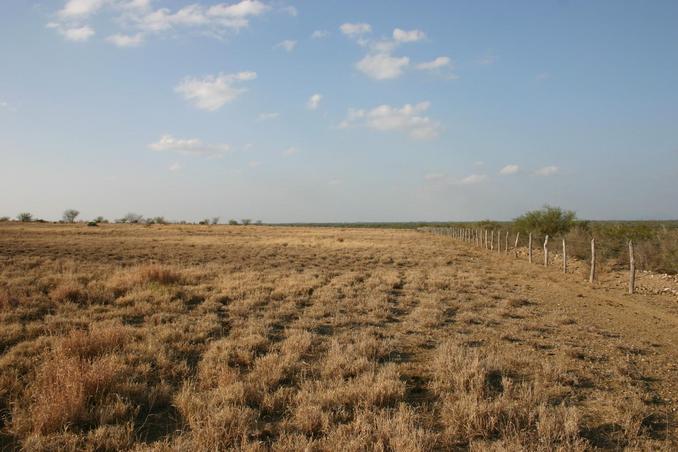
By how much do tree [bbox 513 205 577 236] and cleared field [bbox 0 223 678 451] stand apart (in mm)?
28752

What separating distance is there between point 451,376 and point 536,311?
6472 mm

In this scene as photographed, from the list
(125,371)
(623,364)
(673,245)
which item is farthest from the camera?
(673,245)

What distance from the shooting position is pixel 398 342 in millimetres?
8266

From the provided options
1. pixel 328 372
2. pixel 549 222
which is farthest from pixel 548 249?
pixel 328 372

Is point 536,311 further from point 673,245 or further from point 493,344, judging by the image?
point 673,245

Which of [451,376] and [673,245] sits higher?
[673,245]

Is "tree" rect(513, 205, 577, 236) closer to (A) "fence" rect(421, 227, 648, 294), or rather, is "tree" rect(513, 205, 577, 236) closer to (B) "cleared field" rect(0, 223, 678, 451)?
(A) "fence" rect(421, 227, 648, 294)

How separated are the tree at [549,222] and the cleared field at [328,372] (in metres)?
28.8

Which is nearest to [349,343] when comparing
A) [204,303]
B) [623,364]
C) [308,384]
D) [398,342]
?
[398,342]

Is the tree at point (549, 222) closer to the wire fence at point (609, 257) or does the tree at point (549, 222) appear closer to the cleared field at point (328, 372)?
the wire fence at point (609, 257)

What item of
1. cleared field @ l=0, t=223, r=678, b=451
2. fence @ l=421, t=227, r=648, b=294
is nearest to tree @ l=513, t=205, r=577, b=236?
fence @ l=421, t=227, r=648, b=294

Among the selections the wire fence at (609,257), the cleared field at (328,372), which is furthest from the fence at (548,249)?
the cleared field at (328,372)

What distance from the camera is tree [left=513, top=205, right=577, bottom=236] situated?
1542 inches

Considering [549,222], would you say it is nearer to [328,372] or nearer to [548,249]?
[548,249]
